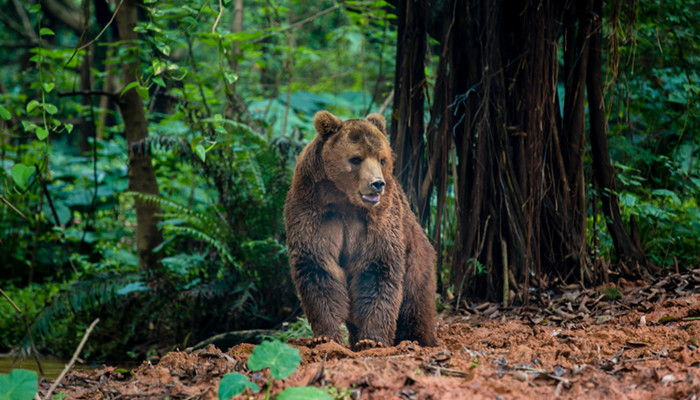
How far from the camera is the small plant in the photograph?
2314mm

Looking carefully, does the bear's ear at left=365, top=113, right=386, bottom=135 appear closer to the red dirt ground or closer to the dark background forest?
the dark background forest

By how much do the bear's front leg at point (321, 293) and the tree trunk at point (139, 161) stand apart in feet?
12.3

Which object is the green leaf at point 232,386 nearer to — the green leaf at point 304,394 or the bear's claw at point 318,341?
the green leaf at point 304,394

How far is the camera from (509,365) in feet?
9.60

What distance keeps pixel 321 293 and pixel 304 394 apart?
1694mm

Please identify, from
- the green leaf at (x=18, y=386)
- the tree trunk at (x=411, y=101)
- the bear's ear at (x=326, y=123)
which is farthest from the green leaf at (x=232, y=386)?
the tree trunk at (x=411, y=101)

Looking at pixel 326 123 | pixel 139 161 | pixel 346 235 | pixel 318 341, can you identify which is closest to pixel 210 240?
pixel 139 161

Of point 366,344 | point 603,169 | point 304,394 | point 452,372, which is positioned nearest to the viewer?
point 304,394

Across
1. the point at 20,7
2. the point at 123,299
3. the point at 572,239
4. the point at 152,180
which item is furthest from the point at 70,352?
the point at 20,7

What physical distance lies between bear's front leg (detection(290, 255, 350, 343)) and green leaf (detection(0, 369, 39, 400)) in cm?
183

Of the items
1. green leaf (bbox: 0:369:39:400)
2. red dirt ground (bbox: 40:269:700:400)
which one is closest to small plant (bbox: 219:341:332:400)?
red dirt ground (bbox: 40:269:700:400)

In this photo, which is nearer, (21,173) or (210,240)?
(21,173)

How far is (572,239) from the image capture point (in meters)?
5.34

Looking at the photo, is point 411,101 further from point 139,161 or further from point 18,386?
point 18,386
